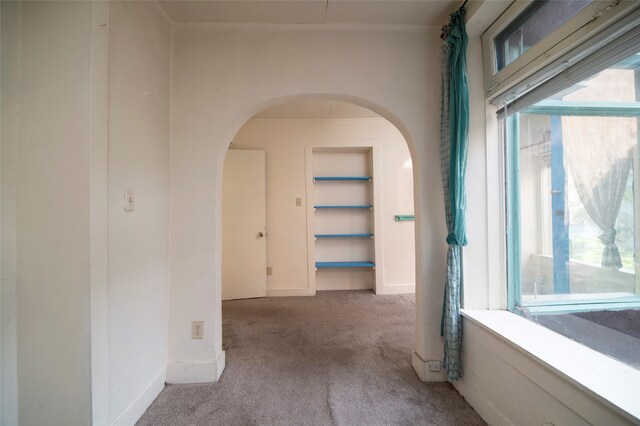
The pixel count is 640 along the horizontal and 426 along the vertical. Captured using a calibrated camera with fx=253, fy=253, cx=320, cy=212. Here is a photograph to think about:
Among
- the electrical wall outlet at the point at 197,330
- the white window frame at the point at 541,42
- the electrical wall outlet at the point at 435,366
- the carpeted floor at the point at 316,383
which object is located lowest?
the carpeted floor at the point at 316,383

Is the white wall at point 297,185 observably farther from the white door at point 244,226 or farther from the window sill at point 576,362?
the window sill at point 576,362

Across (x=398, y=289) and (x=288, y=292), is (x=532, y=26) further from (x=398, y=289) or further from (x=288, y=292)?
(x=288, y=292)

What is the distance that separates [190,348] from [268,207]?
201 cm

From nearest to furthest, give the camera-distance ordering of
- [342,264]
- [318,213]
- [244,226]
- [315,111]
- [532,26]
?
[532,26], [315,111], [244,226], [342,264], [318,213]

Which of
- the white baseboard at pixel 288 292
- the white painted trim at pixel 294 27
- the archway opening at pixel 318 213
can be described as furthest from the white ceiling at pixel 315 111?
the white baseboard at pixel 288 292

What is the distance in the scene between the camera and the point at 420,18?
5.43ft

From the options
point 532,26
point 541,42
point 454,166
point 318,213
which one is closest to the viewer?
point 541,42

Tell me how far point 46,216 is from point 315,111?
106 inches

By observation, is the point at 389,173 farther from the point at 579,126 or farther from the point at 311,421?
the point at 311,421

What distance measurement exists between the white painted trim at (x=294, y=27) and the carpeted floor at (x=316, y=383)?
2336 millimetres

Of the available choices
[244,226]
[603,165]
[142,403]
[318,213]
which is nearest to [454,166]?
[603,165]

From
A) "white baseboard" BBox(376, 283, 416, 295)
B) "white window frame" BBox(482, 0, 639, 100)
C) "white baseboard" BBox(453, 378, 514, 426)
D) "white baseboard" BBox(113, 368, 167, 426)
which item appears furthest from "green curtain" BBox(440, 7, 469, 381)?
"white baseboard" BBox(376, 283, 416, 295)

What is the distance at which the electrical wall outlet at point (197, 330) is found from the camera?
1659 mm

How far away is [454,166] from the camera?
Answer: 4.83 ft
